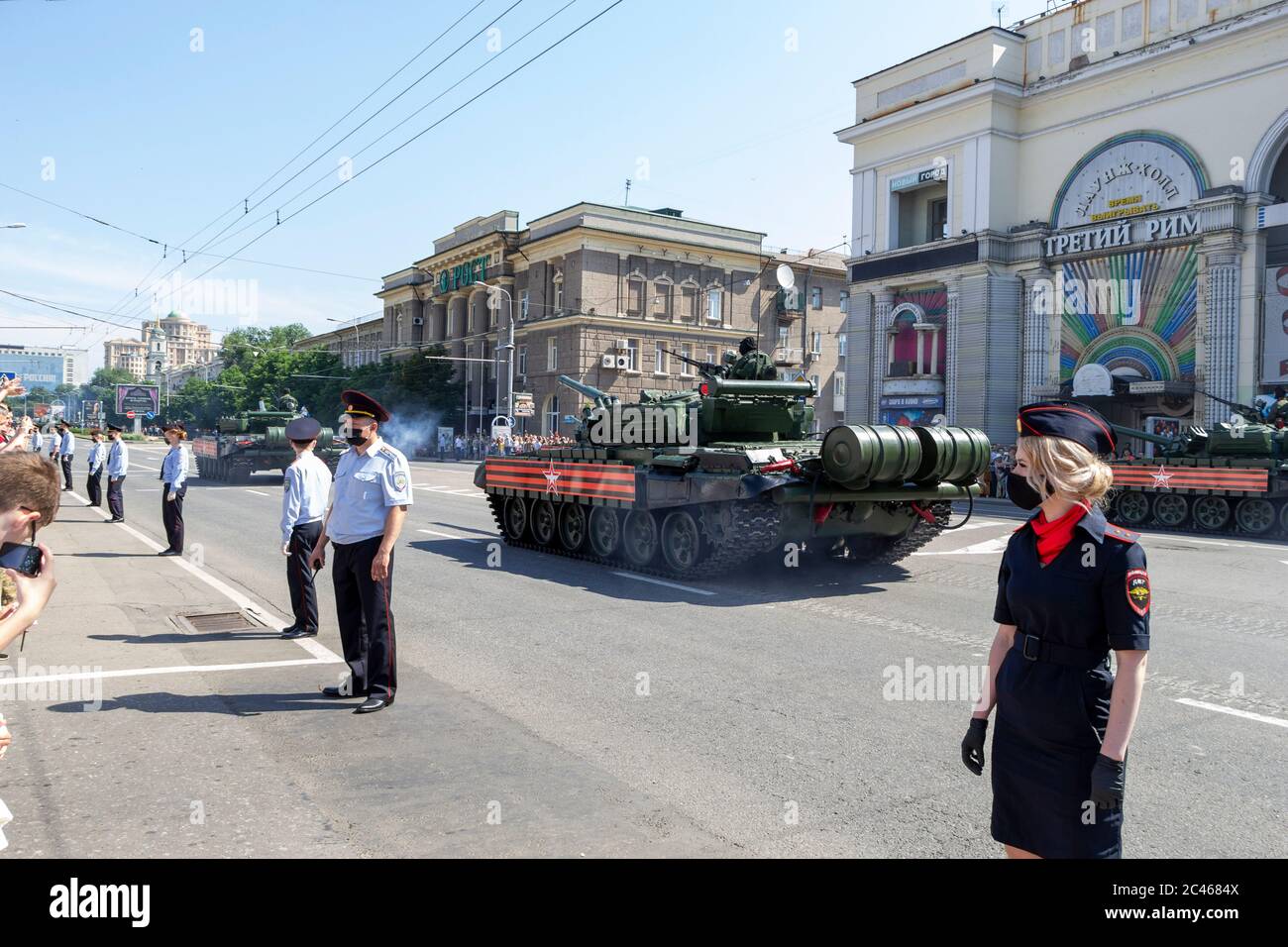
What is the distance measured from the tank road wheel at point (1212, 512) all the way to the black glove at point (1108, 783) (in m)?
19.6

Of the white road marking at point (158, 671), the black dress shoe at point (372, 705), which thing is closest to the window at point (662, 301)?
the white road marking at point (158, 671)

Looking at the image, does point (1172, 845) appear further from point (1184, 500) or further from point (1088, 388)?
point (1088, 388)

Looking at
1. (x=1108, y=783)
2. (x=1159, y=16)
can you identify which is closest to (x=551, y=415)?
(x=1159, y=16)

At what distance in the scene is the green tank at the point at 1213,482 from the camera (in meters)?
19.0

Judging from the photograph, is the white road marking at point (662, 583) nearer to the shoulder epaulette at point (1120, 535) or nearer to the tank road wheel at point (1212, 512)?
the shoulder epaulette at point (1120, 535)

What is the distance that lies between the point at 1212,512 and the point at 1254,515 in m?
0.81

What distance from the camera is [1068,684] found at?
9.30 feet

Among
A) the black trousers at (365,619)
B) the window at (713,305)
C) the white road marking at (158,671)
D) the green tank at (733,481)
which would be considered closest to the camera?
the black trousers at (365,619)

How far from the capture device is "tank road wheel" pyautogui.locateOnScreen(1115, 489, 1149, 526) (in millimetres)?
21188

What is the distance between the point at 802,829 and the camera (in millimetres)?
4348

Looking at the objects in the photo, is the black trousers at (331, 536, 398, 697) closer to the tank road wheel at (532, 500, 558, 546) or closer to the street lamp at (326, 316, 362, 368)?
the tank road wheel at (532, 500, 558, 546)

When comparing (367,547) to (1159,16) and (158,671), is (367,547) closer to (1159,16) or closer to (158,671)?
(158,671)
